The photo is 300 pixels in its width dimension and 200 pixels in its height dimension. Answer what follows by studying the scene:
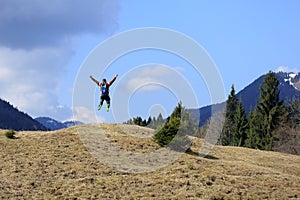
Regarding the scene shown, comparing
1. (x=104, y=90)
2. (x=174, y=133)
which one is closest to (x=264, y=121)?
(x=174, y=133)

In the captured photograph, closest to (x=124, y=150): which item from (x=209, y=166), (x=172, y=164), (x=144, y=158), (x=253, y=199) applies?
(x=144, y=158)

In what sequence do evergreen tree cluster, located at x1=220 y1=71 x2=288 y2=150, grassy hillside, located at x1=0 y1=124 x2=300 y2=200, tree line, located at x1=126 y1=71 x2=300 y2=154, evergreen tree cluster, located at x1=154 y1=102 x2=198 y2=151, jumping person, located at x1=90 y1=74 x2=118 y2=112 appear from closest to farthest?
grassy hillside, located at x1=0 y1=124 x2=300 y2=200 → jumping person, located at x1=90 y1=74 x2=118 y2=112 → evergreen tree cluster, located at x1=154 y1=102 x2=198 y2=151 → tree line, located at x1=126 y1=71 x2=300 y2=154 → evergreen tree cluster, located at x1=220 y1=71 x2=288 y2=150

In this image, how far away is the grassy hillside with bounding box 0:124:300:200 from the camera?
23.8 meters

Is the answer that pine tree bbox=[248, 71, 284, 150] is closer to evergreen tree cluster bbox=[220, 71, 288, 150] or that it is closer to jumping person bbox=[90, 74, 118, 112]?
evergreen tree cluster bbox=[220, 71, 288, 150]

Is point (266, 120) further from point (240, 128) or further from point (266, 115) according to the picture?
point (240, 128)

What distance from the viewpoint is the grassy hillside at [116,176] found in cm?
2379

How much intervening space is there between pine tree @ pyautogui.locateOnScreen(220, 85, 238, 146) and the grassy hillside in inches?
1851

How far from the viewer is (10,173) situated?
2570cm

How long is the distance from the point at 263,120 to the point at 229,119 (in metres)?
14.4

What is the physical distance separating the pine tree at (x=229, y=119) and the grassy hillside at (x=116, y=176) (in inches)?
1851

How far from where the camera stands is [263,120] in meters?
70.3

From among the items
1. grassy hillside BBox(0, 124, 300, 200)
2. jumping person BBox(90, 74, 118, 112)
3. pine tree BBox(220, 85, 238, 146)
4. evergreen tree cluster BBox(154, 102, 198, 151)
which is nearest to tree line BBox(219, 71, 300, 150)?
pine tree BBox(220, 85, 238, 146)

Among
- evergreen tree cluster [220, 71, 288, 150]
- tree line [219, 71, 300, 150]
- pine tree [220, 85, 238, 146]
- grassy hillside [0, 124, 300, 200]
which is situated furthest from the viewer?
pine tree [220, 85, 238, 146]

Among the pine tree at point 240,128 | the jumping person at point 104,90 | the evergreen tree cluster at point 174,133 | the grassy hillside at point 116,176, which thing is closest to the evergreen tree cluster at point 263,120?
the pine tree at point 240,128
